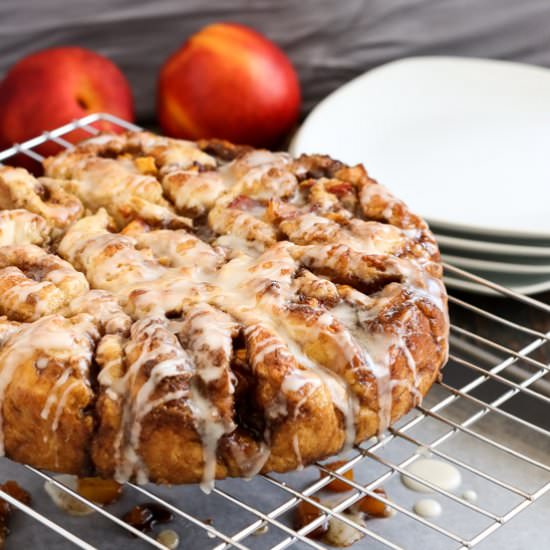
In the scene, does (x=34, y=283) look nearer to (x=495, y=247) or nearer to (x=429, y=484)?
(x=429, y=484)

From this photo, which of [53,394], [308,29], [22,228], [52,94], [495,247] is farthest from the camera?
[308,29]

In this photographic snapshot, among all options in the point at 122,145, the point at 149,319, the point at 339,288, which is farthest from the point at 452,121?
the point at 149,319

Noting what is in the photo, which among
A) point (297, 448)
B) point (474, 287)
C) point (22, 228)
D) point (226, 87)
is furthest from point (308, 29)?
point (297, 448)

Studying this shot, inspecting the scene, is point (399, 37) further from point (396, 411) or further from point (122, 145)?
point (396, 411)

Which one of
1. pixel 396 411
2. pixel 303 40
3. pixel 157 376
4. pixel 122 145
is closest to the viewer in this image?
pixel 157 376

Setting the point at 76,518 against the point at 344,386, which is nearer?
the point at 344,386

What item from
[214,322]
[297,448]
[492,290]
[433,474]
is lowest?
[433,474]
